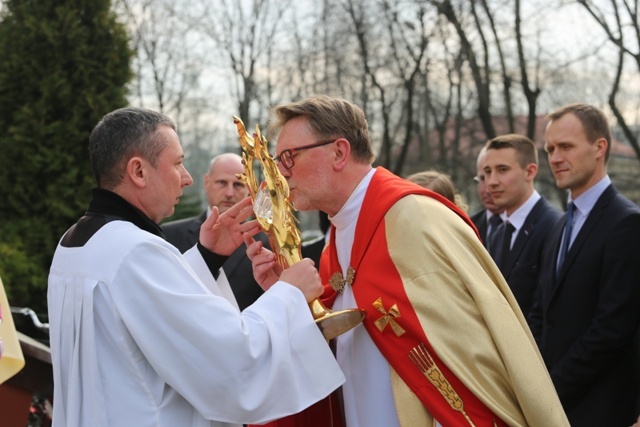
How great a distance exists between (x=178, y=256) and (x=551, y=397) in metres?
1.42

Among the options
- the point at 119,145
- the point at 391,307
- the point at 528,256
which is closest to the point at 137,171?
the point at 119,145

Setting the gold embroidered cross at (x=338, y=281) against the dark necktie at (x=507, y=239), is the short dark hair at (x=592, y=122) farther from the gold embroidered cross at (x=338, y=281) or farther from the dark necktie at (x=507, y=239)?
the gold embroidered cross at (x=338, y=281)

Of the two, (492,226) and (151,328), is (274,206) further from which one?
(492,226)

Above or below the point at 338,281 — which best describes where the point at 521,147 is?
above

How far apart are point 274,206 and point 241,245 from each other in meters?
2.68

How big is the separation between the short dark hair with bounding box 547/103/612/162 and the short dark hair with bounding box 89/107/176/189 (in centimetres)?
257

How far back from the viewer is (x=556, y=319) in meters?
4.38

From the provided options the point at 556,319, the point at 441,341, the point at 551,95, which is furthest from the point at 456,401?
the point at 551,95

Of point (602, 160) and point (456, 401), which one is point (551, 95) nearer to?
point (602, 160)

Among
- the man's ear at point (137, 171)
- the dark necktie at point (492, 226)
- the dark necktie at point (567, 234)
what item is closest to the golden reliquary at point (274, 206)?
the man's ear at point (137, 171)

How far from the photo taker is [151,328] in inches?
104

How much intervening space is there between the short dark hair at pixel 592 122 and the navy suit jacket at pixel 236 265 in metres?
2.44

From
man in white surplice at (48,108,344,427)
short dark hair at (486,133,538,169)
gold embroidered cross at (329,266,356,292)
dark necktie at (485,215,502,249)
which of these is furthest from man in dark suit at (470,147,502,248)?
man in white surplice at (48,108,344,427)

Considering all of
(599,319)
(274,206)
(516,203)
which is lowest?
(599,319)
